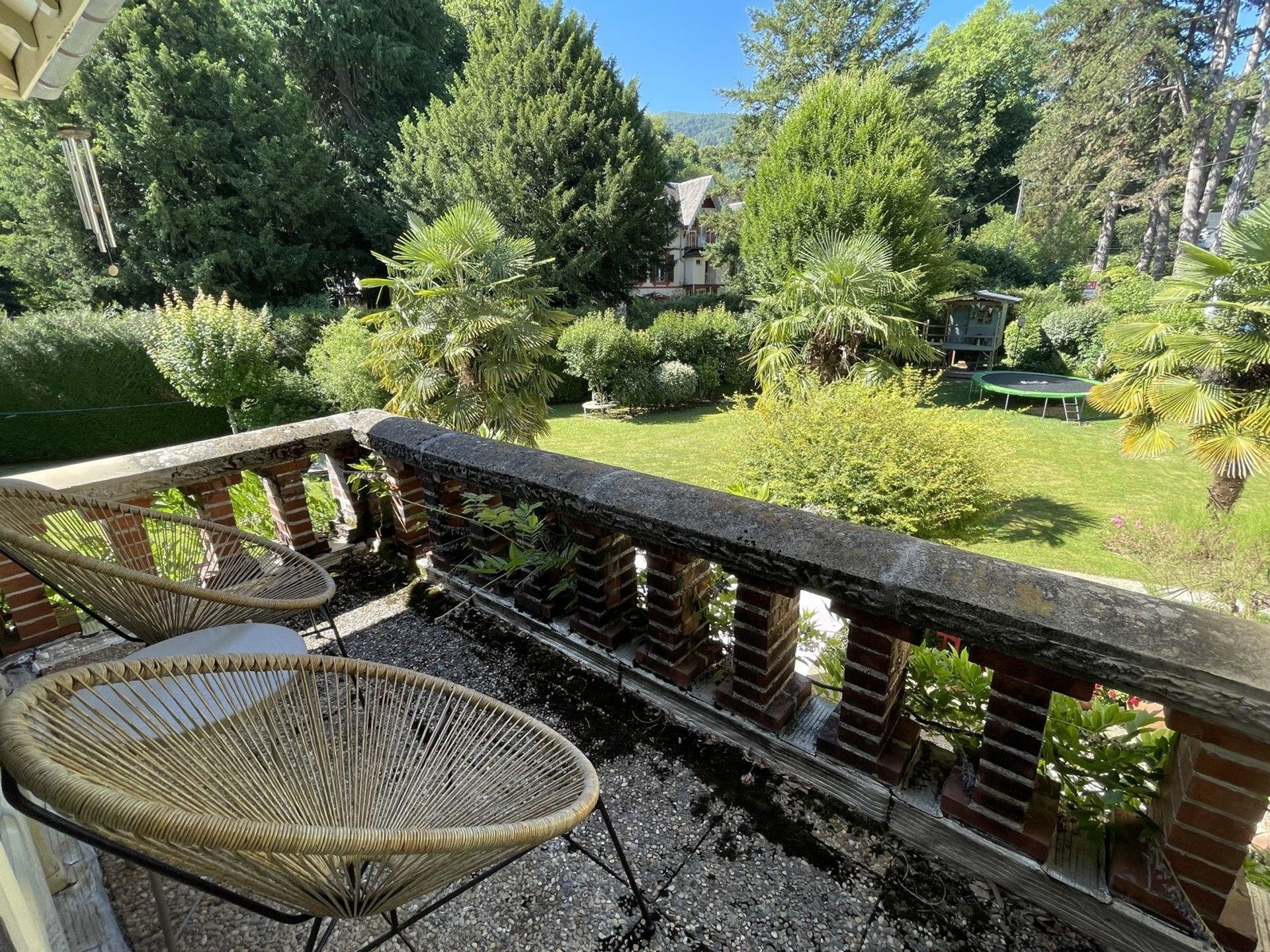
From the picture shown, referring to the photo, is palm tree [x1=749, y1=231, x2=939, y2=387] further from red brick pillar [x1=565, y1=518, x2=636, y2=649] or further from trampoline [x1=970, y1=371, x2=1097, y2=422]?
red brick pillar [x1=565, y1=518, x2=636, y2=649]

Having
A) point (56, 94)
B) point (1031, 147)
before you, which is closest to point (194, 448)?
point (56, 94)

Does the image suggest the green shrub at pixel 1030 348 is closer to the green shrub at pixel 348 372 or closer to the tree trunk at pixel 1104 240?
the tree trunk at pixel 1104 240

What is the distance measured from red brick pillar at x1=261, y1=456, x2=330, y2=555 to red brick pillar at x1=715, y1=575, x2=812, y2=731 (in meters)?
2.11

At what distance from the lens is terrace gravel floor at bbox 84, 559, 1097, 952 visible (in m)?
1.17

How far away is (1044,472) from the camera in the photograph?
899cm

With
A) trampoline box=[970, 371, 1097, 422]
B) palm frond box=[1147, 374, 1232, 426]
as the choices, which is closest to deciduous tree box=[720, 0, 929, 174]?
trampoline box=[970, 371, 1097, 422]

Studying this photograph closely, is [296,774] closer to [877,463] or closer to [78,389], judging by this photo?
[877,463]

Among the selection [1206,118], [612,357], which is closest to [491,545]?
[612,357]

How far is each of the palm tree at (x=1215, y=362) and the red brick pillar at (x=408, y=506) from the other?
6613 mm

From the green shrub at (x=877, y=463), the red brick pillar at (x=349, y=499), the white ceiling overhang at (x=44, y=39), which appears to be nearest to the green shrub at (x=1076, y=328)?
the green shrub at (x=877, y=463)

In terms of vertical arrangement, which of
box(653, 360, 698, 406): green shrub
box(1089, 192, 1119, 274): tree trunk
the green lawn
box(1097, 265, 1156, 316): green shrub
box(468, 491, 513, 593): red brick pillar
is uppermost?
box(1089, 192, 1119, 274): tree trunk

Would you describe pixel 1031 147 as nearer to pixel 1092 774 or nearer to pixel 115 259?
pixel 1092 774

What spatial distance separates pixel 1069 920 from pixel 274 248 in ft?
58.2

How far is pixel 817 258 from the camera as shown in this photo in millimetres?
9516
